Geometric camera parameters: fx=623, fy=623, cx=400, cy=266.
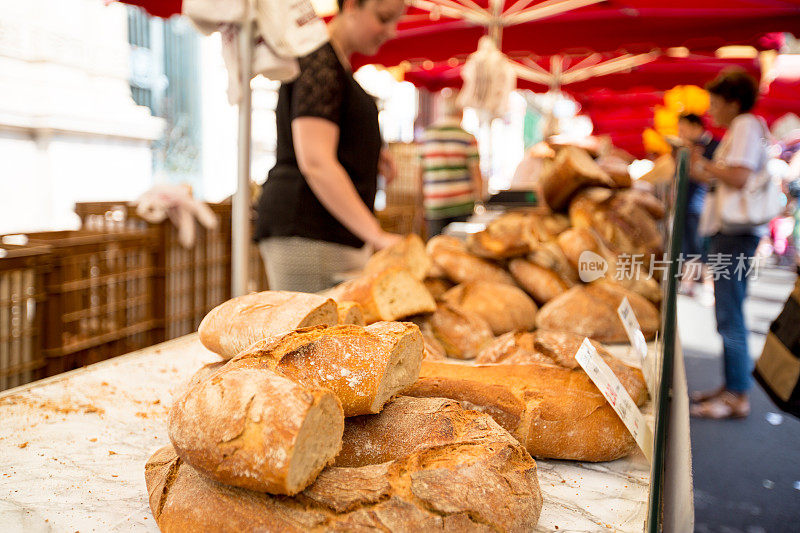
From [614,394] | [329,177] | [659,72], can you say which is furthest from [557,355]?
[659,72]

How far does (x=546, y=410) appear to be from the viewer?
110 cm

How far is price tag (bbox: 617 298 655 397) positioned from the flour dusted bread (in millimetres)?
535

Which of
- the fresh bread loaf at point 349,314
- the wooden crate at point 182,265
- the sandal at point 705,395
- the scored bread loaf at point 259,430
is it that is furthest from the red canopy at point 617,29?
the scored bread loaf at point 259,430

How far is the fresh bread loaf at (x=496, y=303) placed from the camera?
77.5 inches

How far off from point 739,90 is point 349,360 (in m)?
3.43

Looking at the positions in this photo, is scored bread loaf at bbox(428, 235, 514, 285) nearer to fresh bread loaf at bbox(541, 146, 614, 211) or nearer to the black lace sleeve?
the black lace sleeve

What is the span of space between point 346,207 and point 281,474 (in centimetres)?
164

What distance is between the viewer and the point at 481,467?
799mm

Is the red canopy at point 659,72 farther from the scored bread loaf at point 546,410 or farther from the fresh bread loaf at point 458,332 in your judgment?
the scored bread loaf at point 546,410

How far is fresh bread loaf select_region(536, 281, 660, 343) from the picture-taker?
1.91m

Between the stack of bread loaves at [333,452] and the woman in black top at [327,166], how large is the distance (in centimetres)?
131

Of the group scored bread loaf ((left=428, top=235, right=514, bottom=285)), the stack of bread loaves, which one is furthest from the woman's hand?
the stack of bread loaves

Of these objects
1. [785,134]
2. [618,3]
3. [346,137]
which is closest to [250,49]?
[346,137]

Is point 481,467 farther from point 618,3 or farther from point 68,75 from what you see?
point 68,75
